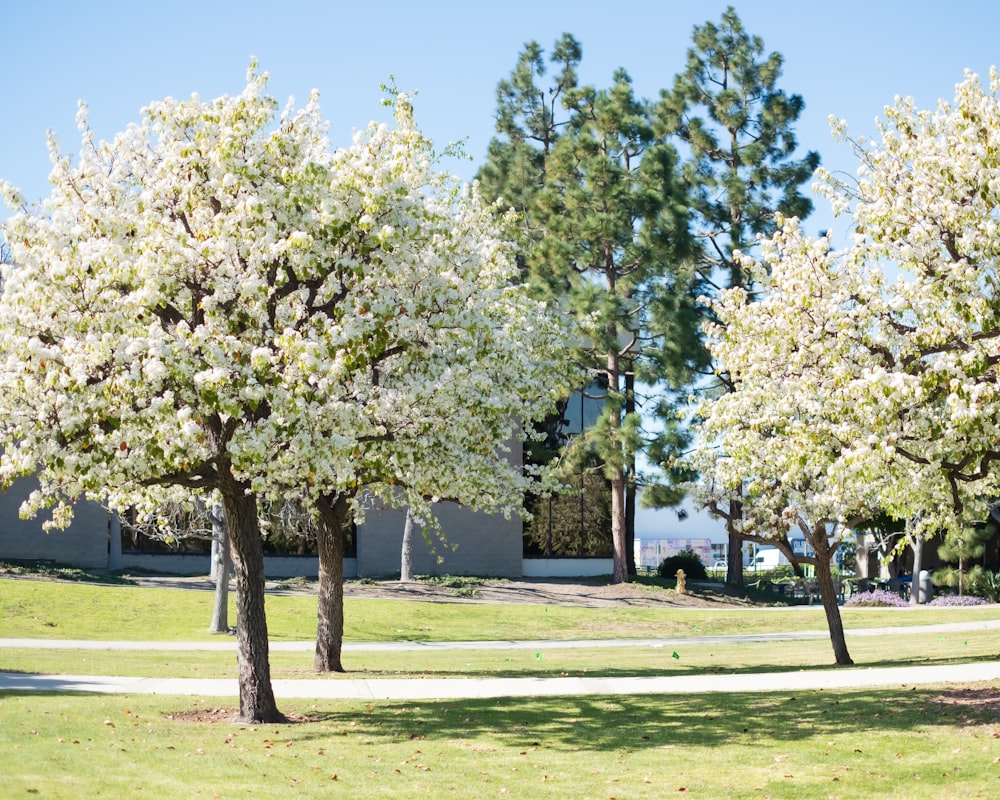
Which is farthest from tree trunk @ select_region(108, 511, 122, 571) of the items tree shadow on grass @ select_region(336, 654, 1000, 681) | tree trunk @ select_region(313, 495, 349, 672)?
tree shadow on grass @ select_region(336, 654, 1000, 681)

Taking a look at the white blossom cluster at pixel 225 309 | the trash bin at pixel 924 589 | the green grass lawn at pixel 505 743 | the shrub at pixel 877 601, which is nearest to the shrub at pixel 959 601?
the trash bin at pixel 924 589

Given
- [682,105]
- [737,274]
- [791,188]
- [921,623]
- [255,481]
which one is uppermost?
[682,105]

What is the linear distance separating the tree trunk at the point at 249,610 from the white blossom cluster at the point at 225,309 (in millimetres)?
402

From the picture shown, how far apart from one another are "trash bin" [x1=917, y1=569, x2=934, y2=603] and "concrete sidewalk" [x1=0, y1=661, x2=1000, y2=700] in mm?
24239

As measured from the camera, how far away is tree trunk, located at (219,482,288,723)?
1378 centimetres

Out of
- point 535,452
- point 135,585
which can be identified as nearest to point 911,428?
point 135,585

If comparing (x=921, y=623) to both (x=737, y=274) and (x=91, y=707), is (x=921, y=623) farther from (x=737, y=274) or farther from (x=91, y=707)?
(x=91, y=707)

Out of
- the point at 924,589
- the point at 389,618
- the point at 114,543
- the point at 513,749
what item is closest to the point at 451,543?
the point at 114,543

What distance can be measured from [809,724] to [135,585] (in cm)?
2482

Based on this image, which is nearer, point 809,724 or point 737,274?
point 809,724

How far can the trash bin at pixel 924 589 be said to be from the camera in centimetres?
4219

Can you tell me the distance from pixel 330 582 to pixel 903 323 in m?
11.5

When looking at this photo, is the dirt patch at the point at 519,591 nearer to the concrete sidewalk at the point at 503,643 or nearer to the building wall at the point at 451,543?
the building wall at the point at 451,543

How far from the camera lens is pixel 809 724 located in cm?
1337
